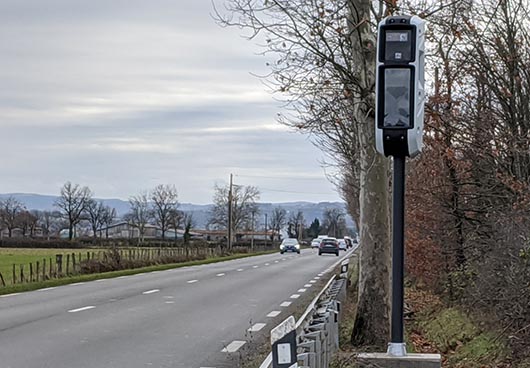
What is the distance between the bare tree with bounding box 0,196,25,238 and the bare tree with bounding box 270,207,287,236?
1828 inches

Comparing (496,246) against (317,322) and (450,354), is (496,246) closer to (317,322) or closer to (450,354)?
(450,354)

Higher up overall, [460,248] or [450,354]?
[460,248]

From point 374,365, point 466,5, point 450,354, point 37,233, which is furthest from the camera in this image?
point 37,233

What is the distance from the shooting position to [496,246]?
36.0ft

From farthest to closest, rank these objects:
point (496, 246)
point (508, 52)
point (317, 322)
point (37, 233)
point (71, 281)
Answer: point (37, 233) < point (71, 281) < point (508, 52) < point (496, 246) < point (317, 322)

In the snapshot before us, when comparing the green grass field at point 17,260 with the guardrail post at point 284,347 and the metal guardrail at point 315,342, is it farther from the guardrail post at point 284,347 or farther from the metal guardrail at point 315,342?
the guardrail post at point 284,347

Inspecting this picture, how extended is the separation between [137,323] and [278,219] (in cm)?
13937

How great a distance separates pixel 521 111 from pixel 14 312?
10.3 metres

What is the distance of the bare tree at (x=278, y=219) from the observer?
503ft

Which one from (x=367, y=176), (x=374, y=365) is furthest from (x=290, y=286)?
(x=374, y=365)

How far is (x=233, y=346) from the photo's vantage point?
11.9m

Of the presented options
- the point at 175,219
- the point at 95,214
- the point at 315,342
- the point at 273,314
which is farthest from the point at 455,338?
the point at 95,214

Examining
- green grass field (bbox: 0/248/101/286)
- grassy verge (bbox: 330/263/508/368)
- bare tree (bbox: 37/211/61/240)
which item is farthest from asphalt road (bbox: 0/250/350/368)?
bare tree (bbox: 37/211/61/240)

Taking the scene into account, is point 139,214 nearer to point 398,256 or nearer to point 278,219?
point 278,219
